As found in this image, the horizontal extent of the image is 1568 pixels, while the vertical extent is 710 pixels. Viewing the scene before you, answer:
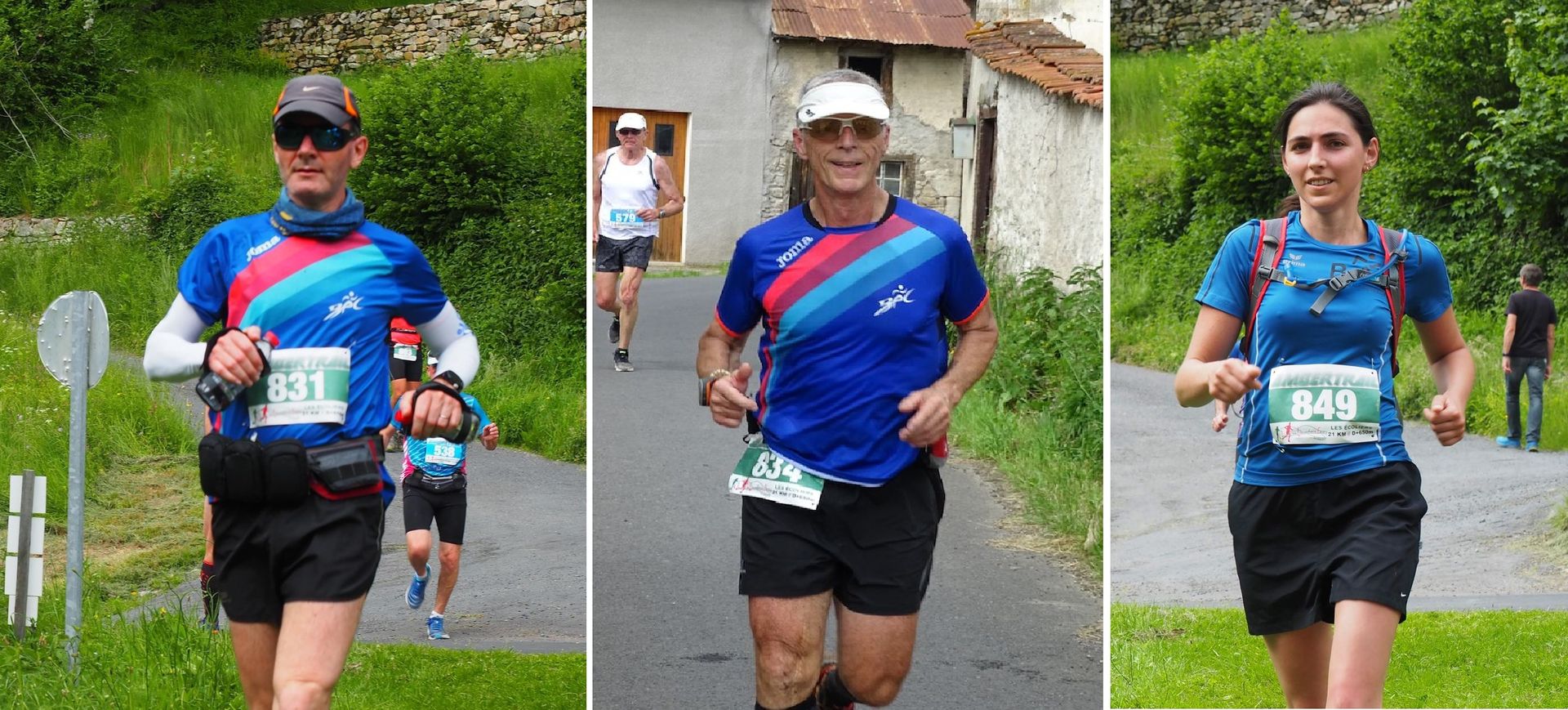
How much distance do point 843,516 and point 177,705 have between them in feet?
8.85

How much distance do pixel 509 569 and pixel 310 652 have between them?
824 cm

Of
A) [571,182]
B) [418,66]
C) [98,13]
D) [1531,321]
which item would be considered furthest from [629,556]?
[98,13]

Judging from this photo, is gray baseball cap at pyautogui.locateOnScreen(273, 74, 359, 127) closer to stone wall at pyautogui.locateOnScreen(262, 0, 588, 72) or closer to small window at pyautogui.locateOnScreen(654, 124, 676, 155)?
small window at pyautogui.locateOnScreen(654, 124, 676, 155)

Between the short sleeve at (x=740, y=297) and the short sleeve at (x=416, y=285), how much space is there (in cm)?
75

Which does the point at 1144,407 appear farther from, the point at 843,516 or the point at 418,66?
the point at 843,516

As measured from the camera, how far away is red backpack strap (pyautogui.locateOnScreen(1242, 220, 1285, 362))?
4.62 m

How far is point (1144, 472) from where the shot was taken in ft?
60.3

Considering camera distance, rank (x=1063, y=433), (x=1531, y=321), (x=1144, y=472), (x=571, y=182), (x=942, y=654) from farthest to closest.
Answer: (x=1144, y=472)
(x=1531, y=321)
(x=571, y=182)
(x=1063, y=433)
(x=942, y=654)

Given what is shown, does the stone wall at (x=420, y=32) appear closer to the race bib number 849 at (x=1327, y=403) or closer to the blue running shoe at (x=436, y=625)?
the blue running shoe at (x=436, y=625)

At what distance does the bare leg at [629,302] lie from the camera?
4777 mm

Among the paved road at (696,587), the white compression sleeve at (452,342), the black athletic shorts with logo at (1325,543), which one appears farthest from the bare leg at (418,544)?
the black athletic shorts with logo at (1325,543)

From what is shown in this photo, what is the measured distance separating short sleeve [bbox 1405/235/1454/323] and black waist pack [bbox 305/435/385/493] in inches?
104

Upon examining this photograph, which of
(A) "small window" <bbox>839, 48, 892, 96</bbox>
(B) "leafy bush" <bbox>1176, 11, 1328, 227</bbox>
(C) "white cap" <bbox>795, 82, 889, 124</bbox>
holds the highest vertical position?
(B) "leafy bush" <bbox>1176, 11, 1328, 227</bbox>

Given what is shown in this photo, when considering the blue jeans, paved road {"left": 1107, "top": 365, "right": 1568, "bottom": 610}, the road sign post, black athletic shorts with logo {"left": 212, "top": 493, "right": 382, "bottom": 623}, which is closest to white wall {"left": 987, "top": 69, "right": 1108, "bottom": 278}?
black athletic shorts with logo {"left": 212, "top": 493, "right": 382, "bottom": 623}
